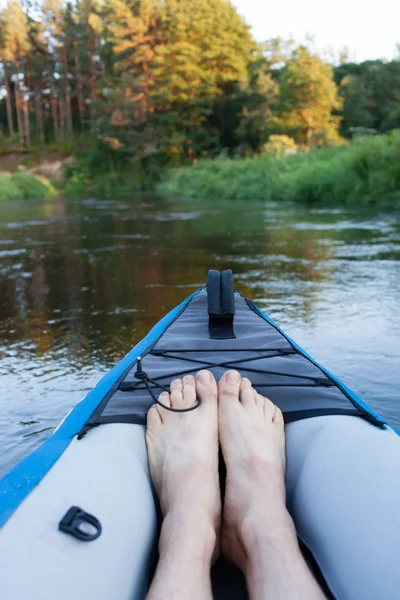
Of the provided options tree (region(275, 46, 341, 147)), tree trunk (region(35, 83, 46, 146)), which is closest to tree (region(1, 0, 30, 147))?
tree trunk (region(35, 83, 46, 146))

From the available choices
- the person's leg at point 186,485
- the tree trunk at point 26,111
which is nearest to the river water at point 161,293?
the person's leg at point 186,485

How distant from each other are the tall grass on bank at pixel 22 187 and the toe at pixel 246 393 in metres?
19.6

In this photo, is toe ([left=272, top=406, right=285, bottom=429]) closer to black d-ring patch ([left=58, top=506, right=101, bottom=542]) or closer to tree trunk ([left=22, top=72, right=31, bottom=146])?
black d-ring patch ([left=58, top=506, right=101, bottom=542])

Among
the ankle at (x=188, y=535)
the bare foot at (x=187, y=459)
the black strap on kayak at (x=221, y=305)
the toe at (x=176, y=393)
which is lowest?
the ankle at (x=188, y=535)

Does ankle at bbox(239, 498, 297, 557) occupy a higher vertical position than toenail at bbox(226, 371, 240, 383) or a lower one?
lower

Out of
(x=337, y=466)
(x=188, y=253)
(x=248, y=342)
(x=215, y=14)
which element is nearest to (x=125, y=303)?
(x=248, y=342)

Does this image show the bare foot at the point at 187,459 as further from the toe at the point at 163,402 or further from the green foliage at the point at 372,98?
the green foliage at the point at 372,98

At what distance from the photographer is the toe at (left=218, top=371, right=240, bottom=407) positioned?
64.4 inches

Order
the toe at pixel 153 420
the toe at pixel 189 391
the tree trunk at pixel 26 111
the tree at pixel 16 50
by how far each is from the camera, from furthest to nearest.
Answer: the tree trunk at pixel 26 111 < the tree at pixel 16 50 < the toe at pixel 189 391 < the toe at pixel 153 420

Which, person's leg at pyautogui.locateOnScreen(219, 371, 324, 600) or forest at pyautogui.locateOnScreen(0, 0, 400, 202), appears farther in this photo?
forest at pyautogui.locateOnScreen(0, 0, 400, 202)

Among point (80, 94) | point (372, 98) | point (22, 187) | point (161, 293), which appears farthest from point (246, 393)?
point (80, 94)

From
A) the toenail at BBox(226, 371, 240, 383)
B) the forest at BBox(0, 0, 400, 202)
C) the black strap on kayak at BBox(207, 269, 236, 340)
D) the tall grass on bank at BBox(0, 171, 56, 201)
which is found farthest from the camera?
the forest at BBox(0, 0, 400, 202)

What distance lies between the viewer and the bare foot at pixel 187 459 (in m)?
1.17

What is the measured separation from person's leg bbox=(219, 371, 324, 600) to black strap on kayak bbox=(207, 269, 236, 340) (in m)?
0.71
